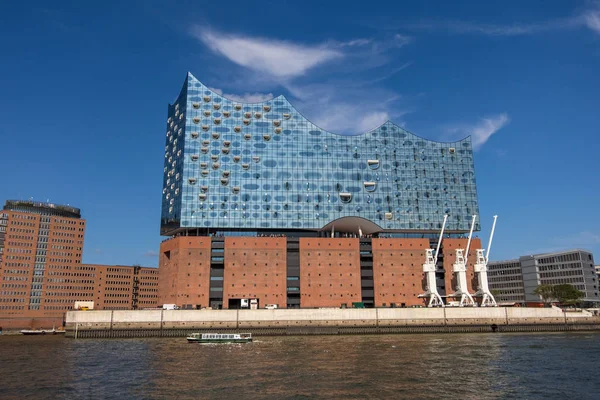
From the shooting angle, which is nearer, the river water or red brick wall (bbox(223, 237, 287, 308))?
the river water

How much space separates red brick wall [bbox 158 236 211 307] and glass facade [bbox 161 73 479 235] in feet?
16.9

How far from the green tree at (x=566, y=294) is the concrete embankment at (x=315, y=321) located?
116ft

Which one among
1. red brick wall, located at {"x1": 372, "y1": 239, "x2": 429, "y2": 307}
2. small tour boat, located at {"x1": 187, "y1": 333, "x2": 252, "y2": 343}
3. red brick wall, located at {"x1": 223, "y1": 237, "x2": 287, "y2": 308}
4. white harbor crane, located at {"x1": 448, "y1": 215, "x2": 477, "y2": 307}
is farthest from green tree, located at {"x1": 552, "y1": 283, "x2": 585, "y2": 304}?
small tour boat, located at {"x1": 187, "y1": 333, "x2": 252, "y2": 343}

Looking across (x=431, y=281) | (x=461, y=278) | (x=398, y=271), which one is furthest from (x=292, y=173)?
(x=461, y=278)

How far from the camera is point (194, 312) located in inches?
4313

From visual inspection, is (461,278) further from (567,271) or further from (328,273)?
(567,271)

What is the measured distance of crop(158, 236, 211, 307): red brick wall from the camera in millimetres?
117625

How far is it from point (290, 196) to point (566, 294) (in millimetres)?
89489

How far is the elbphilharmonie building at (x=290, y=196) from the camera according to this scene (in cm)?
12188

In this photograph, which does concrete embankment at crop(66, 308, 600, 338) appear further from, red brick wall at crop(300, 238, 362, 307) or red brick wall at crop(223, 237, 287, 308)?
red brick wall at crop(300, 238, 362, 307)

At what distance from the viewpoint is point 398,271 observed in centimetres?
12706

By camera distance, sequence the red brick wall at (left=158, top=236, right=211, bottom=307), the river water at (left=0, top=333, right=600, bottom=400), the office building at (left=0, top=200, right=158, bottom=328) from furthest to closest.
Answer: the office building at (left=0, top=200, right=158, bottom=328) → the red brick wall at (left=158, top=236, right=211, bottom=307) → the river water at (left=0, top=333, right=600, bottom=400)

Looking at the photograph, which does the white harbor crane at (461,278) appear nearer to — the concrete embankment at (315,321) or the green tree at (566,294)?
the concrete embankment at (315,321)

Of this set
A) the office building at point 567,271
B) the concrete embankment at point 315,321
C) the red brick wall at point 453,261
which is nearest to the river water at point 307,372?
the concrete embankment at point 315,321
